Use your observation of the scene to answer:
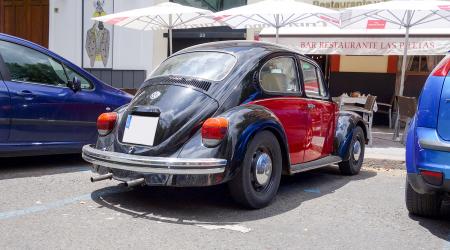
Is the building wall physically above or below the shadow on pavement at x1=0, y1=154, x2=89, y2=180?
above

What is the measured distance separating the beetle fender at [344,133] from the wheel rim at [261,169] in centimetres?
169

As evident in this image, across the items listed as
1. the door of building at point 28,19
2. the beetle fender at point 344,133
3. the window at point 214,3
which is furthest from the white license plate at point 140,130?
the door of building at point 28,19

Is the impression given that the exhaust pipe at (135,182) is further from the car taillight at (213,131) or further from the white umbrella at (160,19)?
the white umbrella at (160,19)

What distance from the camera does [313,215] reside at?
183 inches

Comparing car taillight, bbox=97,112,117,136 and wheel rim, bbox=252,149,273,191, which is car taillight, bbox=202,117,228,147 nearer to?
wheel rim, bbox=252,149,273,191

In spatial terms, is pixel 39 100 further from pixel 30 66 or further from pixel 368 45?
pixel 368 45

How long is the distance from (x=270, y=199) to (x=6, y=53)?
344 cm

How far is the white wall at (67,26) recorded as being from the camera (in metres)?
14.8

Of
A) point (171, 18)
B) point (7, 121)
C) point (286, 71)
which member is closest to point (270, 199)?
point (286, 71)

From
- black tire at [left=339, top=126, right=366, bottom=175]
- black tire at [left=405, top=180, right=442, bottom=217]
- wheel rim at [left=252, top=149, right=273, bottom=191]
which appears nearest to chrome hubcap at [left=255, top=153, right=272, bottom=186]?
wheel rim at [left=252, top=149, right=273, bottom=191]

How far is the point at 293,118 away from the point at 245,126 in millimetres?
990

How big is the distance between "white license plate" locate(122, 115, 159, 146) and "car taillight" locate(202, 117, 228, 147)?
480 mm

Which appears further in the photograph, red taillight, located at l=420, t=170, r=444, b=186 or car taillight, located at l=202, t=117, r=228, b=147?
car taillight, located at l=202, t=117, r=228, b=147

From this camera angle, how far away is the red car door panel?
511 centimetres
